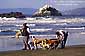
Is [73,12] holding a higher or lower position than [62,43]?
lower

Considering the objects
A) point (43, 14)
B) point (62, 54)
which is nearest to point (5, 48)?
point (62, 54)

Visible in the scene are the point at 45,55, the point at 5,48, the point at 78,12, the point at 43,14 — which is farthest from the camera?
the point at 78,12

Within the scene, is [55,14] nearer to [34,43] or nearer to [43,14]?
[43,14]

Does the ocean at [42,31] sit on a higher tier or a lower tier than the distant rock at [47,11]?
higher

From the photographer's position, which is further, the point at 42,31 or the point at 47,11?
the point at 47,11

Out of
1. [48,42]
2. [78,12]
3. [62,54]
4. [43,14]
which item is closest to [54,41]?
[48,42]

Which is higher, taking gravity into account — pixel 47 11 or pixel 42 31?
pixel 42 31

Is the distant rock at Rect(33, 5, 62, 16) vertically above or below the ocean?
below

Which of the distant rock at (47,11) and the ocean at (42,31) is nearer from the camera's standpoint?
the ocean at (42,31)

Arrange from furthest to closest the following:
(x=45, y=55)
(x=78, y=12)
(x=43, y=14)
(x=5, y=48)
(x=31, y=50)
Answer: (x=78, y=12) → (x=43, y=14) → (x=5, y=48) → (x=31, y=50) → (x=45, y=55)

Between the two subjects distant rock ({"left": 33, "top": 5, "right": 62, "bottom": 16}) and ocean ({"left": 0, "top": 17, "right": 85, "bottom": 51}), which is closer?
ocean ({"left": 0, "top": 17, "right": 85, "bottom": 51})

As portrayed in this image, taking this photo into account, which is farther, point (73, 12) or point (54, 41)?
point (73, 12)

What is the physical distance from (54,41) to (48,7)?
228ft

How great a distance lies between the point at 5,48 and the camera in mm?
17781
